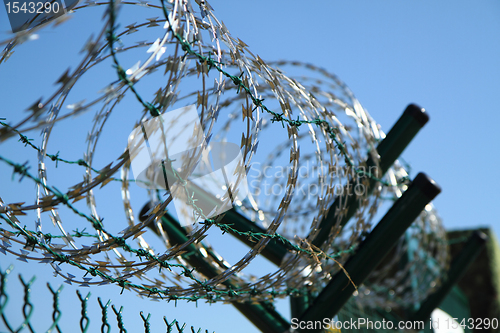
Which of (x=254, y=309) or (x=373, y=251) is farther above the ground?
(x=373, y=251)

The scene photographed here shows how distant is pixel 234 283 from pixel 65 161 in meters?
0.91

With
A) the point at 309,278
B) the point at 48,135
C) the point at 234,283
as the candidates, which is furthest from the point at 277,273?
the point at 48,135

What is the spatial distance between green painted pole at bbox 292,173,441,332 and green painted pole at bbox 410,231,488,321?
1.79 metres

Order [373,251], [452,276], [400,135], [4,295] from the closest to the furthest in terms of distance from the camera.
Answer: [4,295] → [373,251] → [400,135] → [452,276]

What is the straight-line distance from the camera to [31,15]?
1.17 metres

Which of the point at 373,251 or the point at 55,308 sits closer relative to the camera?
the point at 55,308

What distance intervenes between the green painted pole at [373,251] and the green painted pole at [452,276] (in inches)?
70.7

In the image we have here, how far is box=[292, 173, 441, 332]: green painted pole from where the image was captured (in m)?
1.80

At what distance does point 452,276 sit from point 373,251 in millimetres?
1880

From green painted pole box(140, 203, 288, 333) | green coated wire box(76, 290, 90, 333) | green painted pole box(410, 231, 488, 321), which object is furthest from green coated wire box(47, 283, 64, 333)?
green painted pole box(410, 231, 488, 321)

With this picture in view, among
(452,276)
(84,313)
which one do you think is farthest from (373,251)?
(452,276)

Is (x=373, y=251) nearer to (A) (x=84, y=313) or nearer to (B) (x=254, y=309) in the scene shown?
(B) (x=254, y=309)

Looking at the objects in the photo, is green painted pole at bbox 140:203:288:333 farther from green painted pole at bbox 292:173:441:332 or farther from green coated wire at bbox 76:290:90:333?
green coated wire at bbox 76:290:90:333

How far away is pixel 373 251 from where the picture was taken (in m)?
1.81
